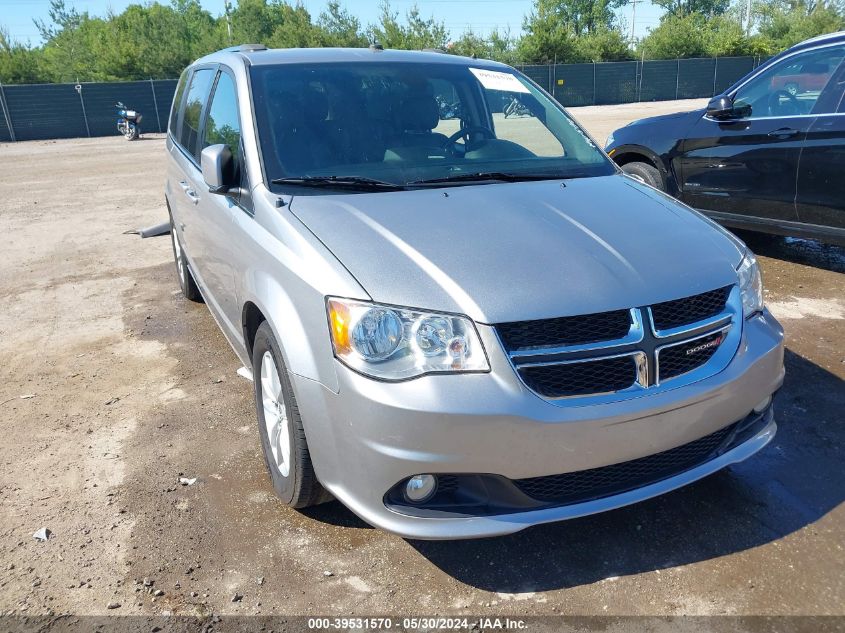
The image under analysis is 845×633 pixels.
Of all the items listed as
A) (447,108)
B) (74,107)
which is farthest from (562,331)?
(74,107)

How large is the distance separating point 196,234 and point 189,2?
95.9 m

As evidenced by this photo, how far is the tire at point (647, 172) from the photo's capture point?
6922 millimetres

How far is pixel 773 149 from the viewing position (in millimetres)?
5805

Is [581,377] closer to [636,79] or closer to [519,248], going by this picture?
[519,248]

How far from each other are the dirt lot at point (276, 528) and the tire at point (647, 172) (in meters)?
2.38

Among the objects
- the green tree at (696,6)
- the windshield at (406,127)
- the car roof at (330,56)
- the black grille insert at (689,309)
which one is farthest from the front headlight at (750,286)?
the green tree at (696,6)

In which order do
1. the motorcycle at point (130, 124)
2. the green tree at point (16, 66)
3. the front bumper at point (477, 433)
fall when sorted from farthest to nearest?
1. the green tree at point (16, 66)
2. the motorcycle at point (130, 124)
3. the front bumper at point (477, 433)

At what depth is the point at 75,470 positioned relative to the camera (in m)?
3.44

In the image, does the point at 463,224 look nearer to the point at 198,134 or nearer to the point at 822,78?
the point at 198,134

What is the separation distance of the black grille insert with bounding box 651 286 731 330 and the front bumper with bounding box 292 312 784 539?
0.23 meters

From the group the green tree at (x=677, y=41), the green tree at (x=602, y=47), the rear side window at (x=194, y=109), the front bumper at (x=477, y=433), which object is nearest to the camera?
the front bumper at (x=477, y=433)

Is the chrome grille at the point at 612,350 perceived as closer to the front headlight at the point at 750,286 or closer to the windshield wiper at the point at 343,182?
the front headlight at the point at 750,286

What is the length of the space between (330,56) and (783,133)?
389 centimetres

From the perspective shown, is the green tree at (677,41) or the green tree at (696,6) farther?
the green tree at (696,6)
